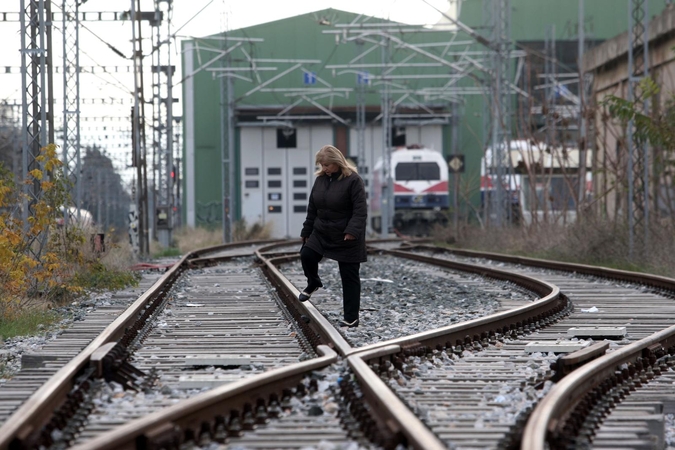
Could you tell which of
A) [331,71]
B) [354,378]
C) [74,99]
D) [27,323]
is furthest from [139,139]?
[331,71]

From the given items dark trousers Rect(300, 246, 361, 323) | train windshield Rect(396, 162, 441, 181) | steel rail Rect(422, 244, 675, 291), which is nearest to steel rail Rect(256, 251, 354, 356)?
dark trousers Rect(300, 246, 361, 323)

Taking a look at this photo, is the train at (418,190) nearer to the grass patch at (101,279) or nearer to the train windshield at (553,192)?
the train windshield at (553,192)

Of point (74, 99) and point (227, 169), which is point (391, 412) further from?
point (227, 169)

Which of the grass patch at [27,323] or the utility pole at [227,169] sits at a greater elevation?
the utility pole at [227,169]

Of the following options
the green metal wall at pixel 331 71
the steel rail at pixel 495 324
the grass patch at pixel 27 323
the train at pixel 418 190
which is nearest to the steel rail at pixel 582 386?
the steel rail at pixel 495 324

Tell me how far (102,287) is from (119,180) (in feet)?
162

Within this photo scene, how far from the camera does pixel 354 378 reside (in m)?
6.10

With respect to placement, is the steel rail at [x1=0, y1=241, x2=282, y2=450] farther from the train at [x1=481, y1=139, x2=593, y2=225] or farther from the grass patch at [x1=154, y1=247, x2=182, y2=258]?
the train at [x1=481, y1=139, x2=593, y2=225]

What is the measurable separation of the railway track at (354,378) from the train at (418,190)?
99.9 feet

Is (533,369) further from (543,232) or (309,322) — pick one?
(543,232)

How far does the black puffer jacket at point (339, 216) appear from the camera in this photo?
9227 millimetres

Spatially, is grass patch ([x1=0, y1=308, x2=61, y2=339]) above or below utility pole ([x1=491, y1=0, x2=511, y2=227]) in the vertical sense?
below

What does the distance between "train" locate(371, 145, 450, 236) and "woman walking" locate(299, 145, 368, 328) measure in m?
33.5

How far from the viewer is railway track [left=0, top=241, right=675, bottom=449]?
4.82 m
